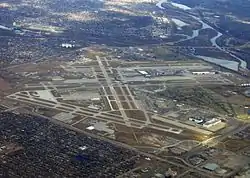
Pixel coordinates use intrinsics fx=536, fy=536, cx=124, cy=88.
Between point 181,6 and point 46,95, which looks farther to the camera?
point 181,6

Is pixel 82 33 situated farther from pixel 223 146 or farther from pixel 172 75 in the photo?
pixel 223 146

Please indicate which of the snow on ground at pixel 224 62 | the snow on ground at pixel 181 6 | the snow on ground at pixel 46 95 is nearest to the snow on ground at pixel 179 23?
the snow on ground at pixel 181 6

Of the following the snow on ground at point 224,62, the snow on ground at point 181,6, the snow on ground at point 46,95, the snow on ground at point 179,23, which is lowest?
the snow on ground at point 181,6

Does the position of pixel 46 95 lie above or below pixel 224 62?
above

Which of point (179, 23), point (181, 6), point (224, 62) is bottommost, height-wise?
point (181, 6)

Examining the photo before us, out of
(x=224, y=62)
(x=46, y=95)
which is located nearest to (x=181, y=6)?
(x=224, y=62)

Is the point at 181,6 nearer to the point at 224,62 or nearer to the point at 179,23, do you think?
the point at 179,23

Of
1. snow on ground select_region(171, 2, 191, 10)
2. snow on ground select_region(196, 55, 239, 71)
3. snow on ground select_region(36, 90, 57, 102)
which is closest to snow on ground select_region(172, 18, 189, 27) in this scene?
snow on ground select_region(171, 2, 191, 10)

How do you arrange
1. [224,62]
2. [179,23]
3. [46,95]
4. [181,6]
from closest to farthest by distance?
[46,95], [224,62], [179,23], [181,6]

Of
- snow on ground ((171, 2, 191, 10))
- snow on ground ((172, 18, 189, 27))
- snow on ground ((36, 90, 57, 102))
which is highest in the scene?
snow on ground ((36, 90, 57, 102))

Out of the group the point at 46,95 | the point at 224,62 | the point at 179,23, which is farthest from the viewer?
the point at 179,23

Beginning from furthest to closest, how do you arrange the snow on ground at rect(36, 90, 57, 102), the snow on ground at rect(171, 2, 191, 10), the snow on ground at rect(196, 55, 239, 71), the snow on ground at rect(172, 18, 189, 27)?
the snow on ground at rect(171, 2, 191, 10) → the snow on ground at rect(172, 18, 189, 27) → the snow on ground at rect(196, 55, 239, 71) → the snow on ground at rect(36, 90, 57, 102)

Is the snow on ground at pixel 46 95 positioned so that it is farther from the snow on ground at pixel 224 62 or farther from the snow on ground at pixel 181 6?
the snow on ground at pixel 181 6

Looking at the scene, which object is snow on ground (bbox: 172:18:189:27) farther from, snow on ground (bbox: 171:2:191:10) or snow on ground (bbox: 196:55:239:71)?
snow on ground (bbox: 196:55:239:71)
